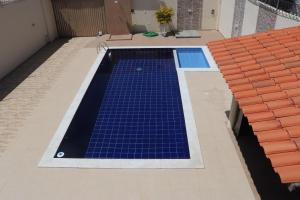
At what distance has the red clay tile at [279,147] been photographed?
5.09m

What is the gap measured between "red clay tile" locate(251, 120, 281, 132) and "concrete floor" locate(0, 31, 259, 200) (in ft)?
12.6

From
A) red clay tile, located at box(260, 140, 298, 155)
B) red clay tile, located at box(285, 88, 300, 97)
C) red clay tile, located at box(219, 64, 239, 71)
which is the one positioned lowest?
red clay tile, located at box(260, 140, 298, 155)

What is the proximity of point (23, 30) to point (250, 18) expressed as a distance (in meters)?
16.5

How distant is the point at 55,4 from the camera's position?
24.7 meters

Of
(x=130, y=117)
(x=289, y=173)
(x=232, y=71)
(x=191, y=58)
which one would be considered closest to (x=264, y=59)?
(x=232, y=71)

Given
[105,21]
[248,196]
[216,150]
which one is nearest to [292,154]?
[248,196]

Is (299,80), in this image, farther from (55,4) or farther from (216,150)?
(55,4)

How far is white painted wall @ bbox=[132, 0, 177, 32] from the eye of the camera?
2505cm

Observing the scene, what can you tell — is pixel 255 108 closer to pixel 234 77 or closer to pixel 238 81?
pixel 238 81

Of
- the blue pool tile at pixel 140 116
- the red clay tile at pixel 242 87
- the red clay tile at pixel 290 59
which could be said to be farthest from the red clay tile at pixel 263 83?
the blue pool tile at pixel 140 116

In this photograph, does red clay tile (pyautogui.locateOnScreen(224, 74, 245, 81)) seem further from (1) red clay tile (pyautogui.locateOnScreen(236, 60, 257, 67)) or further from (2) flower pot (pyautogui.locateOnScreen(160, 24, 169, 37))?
(2) flower pot (pyautogui.locateOnScreen(160, 24, 169, 37))

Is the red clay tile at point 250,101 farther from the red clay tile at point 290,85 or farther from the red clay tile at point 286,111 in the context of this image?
the red clay tile at point 290,85

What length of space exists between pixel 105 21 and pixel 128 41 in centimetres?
371

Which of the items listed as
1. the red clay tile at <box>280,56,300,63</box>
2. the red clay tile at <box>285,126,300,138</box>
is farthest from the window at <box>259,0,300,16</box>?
the red clay tile at <box>285,126,300,138</box>
